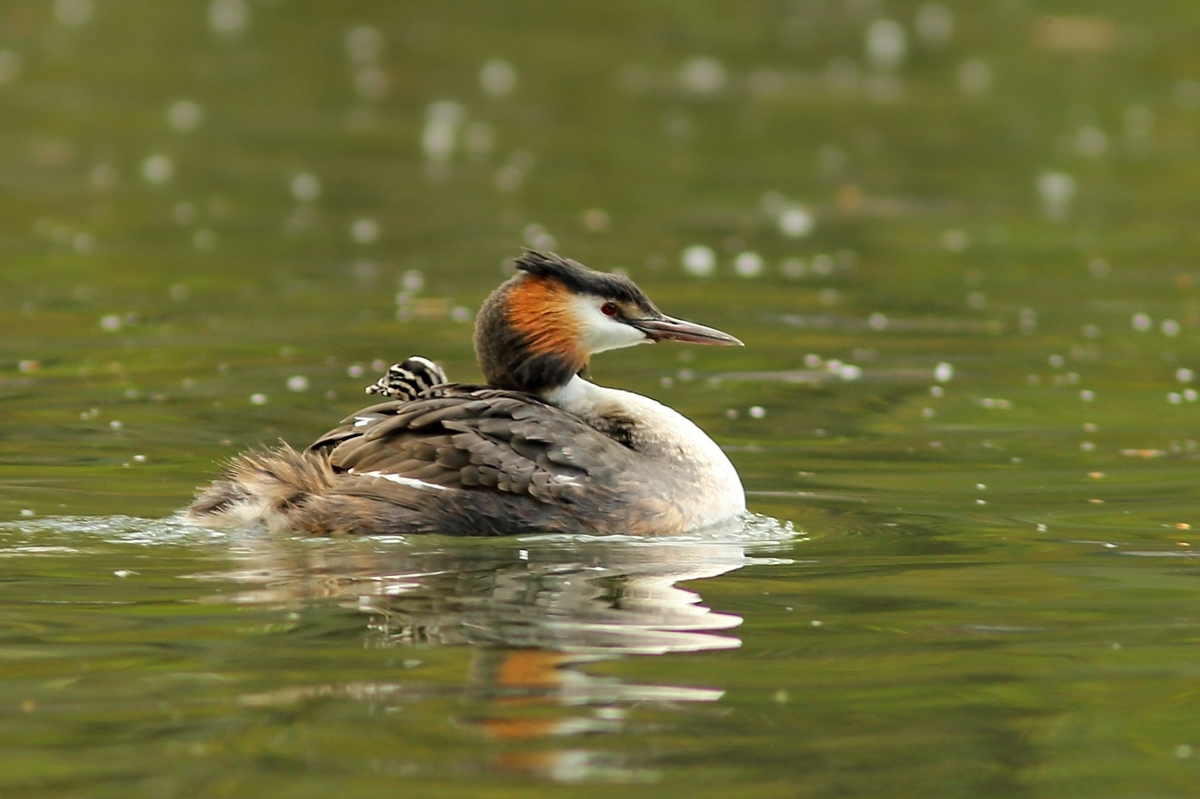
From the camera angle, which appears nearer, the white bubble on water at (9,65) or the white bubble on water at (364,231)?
the white bubble on water at (364,231)

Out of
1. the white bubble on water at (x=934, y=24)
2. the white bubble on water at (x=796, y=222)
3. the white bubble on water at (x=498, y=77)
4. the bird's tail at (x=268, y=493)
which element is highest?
the white bubble on water at (x=934, y=24)

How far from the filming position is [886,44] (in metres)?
32.7

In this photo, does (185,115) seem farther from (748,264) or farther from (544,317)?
(544,317)

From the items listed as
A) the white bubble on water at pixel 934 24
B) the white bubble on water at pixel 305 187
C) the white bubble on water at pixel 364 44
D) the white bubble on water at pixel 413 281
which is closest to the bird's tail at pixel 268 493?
the white bubble on water at pixel 413 281

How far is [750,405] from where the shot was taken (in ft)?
38.4

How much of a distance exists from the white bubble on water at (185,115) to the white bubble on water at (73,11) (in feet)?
23.6

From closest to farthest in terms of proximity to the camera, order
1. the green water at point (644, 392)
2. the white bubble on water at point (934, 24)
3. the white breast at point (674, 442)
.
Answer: the green water at point (644, 392) → the white breast at point (674, 442) → the white bubble on water at point (934, 24)

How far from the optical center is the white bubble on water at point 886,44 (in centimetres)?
3127

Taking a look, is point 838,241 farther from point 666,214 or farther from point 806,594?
point 806,594

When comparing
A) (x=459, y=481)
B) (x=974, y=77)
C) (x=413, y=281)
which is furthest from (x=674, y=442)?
(x=974, y=77)

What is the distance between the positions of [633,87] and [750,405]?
17046 mm

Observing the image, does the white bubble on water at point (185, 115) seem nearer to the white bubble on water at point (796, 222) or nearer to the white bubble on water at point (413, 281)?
the white bubble on water at point (796, 222)

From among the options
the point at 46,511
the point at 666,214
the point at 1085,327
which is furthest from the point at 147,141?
the point at 46,511

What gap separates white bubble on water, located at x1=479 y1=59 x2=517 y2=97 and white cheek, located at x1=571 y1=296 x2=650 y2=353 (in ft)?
62.1
